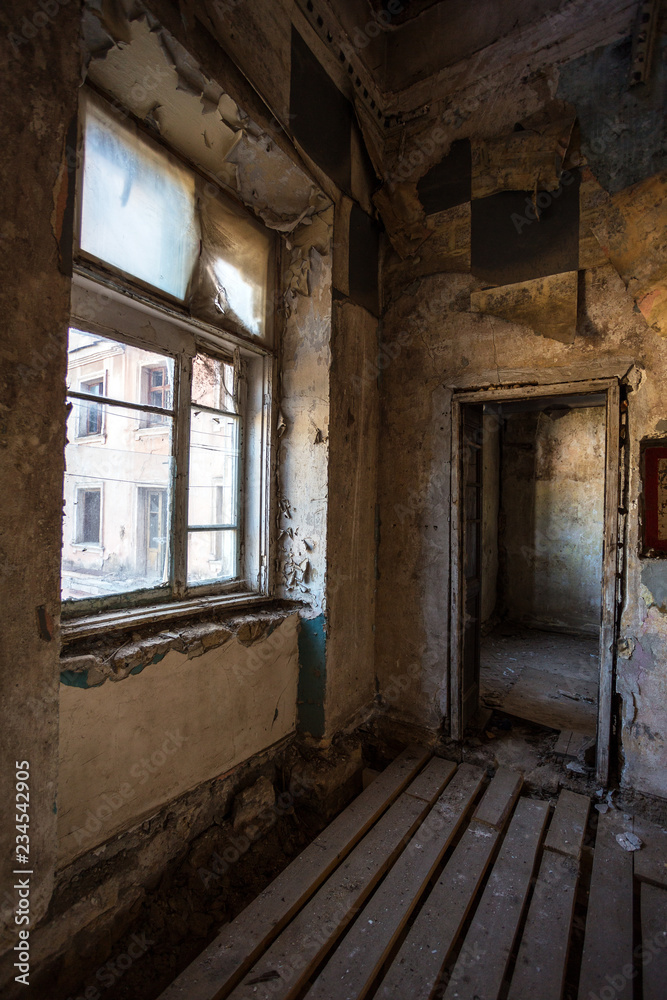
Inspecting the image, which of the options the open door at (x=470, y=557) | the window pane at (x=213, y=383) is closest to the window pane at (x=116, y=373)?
the window pane at (x=213, y=383)

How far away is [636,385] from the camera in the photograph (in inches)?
92.0

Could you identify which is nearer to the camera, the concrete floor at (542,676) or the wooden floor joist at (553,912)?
the wooden floor joist at (553,912)

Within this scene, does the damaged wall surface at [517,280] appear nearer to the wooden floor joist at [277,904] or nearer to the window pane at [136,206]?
the wooden floor joist at [277,904]

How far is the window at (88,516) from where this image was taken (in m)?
1.88

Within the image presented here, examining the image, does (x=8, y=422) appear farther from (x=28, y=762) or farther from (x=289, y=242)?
(x=289, y=242)

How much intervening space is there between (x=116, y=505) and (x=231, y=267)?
1.37m

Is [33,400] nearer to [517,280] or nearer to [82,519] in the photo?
[82,519]

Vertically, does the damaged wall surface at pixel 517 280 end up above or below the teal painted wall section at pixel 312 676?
above

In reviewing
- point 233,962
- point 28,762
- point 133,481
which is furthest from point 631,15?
point 233,962

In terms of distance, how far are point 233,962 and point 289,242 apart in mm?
3195

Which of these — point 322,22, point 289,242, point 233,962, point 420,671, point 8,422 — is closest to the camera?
point 8,422

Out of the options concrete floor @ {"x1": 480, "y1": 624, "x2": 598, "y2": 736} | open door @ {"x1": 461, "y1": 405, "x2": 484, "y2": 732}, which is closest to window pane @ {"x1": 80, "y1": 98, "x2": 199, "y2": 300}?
open door @ {"x1": 461, "y1": 405, "x2": 484, "y2": 732}

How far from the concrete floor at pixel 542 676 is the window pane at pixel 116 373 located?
2995 mm

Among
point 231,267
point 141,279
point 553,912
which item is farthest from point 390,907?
point 231,267
